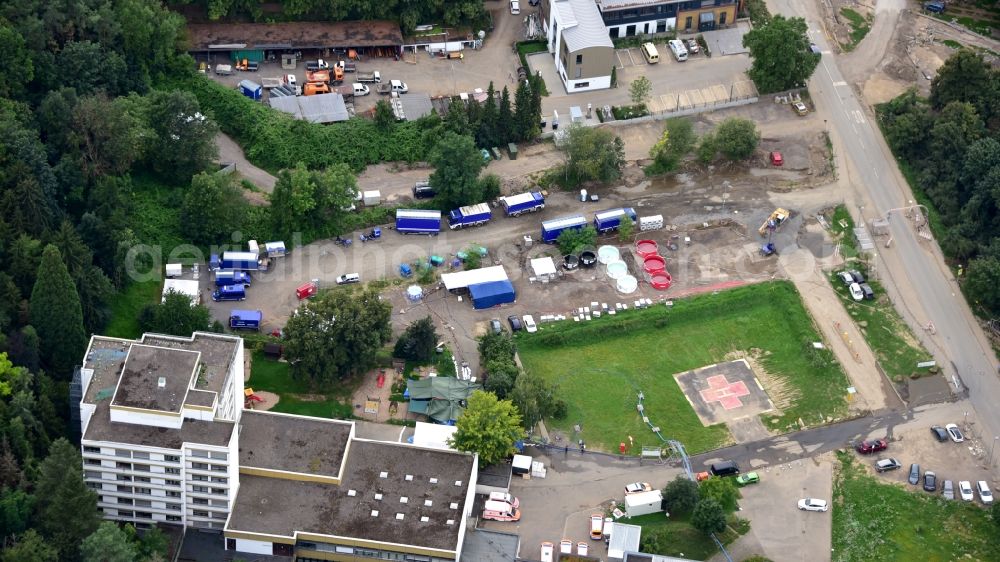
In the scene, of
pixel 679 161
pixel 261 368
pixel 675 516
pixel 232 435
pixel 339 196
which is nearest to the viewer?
pixel 232 435

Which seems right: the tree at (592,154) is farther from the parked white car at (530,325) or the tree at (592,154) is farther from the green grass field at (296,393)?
the green grass field at (296,393)

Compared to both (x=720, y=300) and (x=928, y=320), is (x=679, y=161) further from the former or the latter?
(x=928, y=320)

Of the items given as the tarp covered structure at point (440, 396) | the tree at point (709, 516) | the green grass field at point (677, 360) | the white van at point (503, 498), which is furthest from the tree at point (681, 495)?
the tarp covered structure at point (440, 396)

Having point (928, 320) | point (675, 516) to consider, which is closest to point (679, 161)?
point (928, 320)

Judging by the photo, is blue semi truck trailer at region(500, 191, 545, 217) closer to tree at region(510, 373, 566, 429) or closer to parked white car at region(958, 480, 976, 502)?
tree at region(510, 373, 566, 429)

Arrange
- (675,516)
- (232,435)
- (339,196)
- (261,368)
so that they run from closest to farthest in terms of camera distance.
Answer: (232,435) → (675,516) → (261,368) → (339,196)

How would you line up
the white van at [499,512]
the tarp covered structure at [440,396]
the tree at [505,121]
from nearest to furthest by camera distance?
1. the white van at [499,512]
2. the tarp covered structure at [440,396]
3. the tree at [505,121]

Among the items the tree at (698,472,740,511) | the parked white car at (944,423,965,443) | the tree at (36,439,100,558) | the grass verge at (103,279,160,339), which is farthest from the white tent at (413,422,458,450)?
the parked white car at (944,423,965,443)
